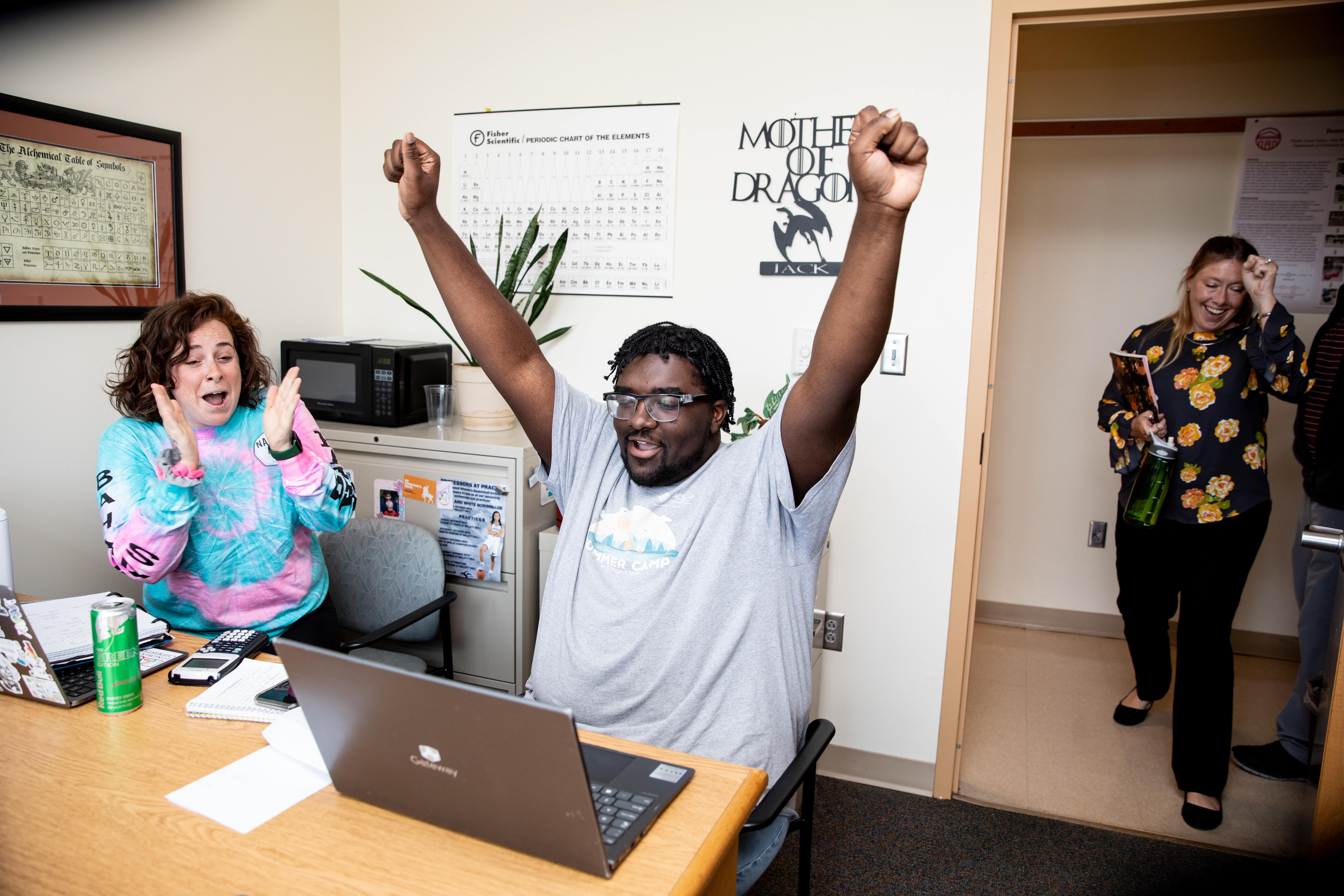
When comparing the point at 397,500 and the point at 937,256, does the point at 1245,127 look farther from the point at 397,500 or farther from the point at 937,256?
the point at 397,500

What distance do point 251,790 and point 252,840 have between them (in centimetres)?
11

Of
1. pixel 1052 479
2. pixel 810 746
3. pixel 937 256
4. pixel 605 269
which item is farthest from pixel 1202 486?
pixel 605 269

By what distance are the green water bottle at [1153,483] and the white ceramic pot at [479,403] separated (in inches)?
75.2

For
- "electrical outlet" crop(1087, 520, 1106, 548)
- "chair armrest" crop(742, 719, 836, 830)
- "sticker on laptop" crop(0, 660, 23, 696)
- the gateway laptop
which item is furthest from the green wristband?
"electrical outlet" crop(1087, 520, 1106, 548)

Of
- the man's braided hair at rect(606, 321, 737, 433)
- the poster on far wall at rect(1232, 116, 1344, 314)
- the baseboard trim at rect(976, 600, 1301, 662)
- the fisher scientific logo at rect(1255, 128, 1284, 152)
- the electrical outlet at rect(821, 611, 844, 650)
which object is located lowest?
the baseboard trim at rect(976, 600, 1301, 662)

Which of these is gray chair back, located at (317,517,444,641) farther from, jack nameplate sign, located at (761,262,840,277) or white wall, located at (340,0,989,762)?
jack nameplate sign, located at (761,262,840,277)

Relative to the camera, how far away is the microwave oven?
256 cm

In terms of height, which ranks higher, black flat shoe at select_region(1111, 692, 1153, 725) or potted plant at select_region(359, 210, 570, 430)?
potted plant at select_region(359, 210, 570, 430)

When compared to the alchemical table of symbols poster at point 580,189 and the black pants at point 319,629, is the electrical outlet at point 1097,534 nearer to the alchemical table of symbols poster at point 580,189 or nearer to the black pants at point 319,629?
the alchemical table of symbols poster at point 580,189

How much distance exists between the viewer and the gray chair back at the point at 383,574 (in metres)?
2.19

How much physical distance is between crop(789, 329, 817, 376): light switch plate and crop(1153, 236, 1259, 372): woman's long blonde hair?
1.08 m

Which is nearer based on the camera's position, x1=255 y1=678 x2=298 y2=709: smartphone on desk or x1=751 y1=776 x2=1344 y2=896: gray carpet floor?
x1=255 y1=678 x2=298 y2=709: smartphone on desk

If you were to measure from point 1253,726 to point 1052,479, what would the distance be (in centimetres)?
122

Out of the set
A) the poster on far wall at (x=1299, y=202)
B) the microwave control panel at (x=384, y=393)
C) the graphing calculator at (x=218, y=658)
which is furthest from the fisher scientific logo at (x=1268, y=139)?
the graphing calculator at (x=218, y=658)
